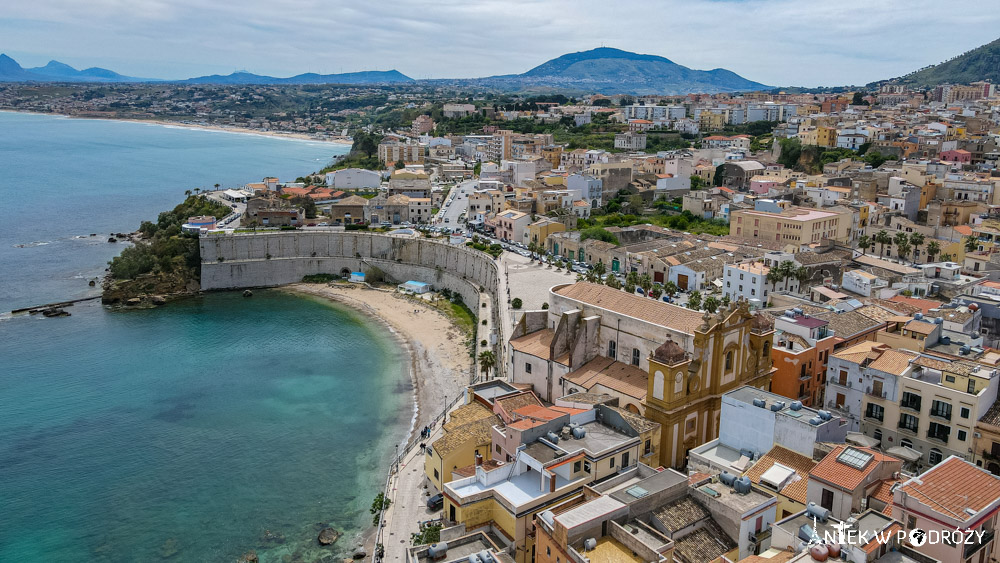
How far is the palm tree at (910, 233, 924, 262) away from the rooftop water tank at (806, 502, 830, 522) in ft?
120

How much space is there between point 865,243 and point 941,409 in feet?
97.5

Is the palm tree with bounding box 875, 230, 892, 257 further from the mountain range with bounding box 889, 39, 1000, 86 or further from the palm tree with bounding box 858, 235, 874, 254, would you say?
the mountain range with bounding box 889, 39, 1000, 86

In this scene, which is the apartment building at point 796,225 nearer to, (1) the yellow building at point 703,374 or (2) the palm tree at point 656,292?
(2) the palm tree at point 656,292

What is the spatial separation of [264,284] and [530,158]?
37.6 meters

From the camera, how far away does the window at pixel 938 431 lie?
22359 mm

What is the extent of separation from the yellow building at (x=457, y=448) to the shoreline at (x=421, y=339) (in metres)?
7.53

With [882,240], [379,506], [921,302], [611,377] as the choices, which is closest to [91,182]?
[379,506]

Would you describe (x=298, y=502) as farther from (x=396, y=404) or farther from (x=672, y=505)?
(x=672, y=505)

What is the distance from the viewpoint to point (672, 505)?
18.1 meters

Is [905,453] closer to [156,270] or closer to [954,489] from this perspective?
[954,489]

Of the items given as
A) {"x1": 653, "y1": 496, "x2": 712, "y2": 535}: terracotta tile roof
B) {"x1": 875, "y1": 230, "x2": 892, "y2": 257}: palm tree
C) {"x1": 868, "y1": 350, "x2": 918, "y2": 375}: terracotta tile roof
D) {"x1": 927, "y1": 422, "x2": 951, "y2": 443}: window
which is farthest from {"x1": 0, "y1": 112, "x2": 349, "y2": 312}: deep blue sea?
{"x1": 875, "y1": 230, "x2": 892, "y2": 257}: palm tree

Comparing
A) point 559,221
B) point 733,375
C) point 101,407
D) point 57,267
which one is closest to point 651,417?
point 733,375

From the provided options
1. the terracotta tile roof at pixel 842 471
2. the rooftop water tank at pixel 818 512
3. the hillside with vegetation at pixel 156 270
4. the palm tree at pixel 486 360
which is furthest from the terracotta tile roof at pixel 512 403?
the hillside with vegetation at pixel 156 270

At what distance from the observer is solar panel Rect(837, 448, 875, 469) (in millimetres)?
17737
